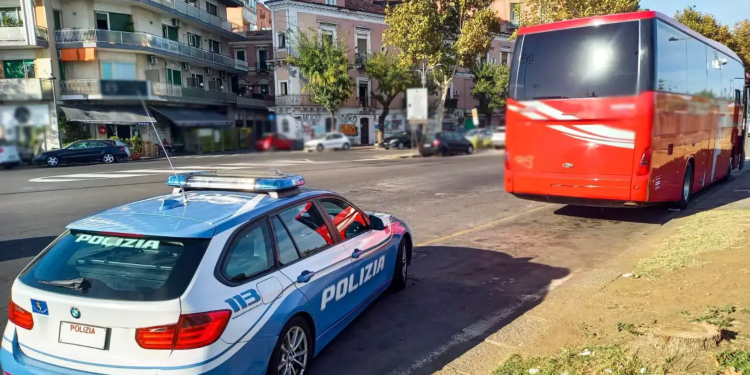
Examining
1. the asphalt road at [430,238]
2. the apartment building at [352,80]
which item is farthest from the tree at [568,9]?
the apartment building at [352,80]

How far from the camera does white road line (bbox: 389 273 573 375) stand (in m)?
3.83

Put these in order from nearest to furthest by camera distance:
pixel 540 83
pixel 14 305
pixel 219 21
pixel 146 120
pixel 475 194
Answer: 1. pixel 146 120
2. pixel 14 305
3. pixel 219 21
4. pixel 540 83
5. pixel 475 194

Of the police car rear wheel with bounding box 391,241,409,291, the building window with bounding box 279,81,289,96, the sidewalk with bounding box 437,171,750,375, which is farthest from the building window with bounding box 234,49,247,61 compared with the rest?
the sidewalk with bounding box 437,171,750,375

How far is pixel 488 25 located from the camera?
4.35 m

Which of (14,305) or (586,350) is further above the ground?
(14,305)

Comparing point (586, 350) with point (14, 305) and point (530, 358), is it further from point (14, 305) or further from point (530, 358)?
point (14, 305)

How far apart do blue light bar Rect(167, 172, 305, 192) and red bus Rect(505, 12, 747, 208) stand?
192 inches

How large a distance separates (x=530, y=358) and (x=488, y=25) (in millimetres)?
2727

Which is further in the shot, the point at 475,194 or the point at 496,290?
the point at 475,194

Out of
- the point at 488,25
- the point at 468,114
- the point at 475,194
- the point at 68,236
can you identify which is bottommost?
the point at 475,194

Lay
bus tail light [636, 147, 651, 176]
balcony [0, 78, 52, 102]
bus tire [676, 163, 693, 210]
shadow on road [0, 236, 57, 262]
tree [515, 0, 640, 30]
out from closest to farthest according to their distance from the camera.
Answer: balcony [0, 78, 52, 102], shadow on road [0, 236, 57, 262], bus tail light [636, 147, 651, 176], bus tire [676, 163, 693, 210], tree [515, 0, 640, 30]

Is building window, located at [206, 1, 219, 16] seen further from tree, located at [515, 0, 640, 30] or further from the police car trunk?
tree, located at [515, 0, 640, 30]

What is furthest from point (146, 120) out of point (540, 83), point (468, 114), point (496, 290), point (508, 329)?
point (540, 83)

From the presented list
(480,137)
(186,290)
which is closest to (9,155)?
(186,290)
